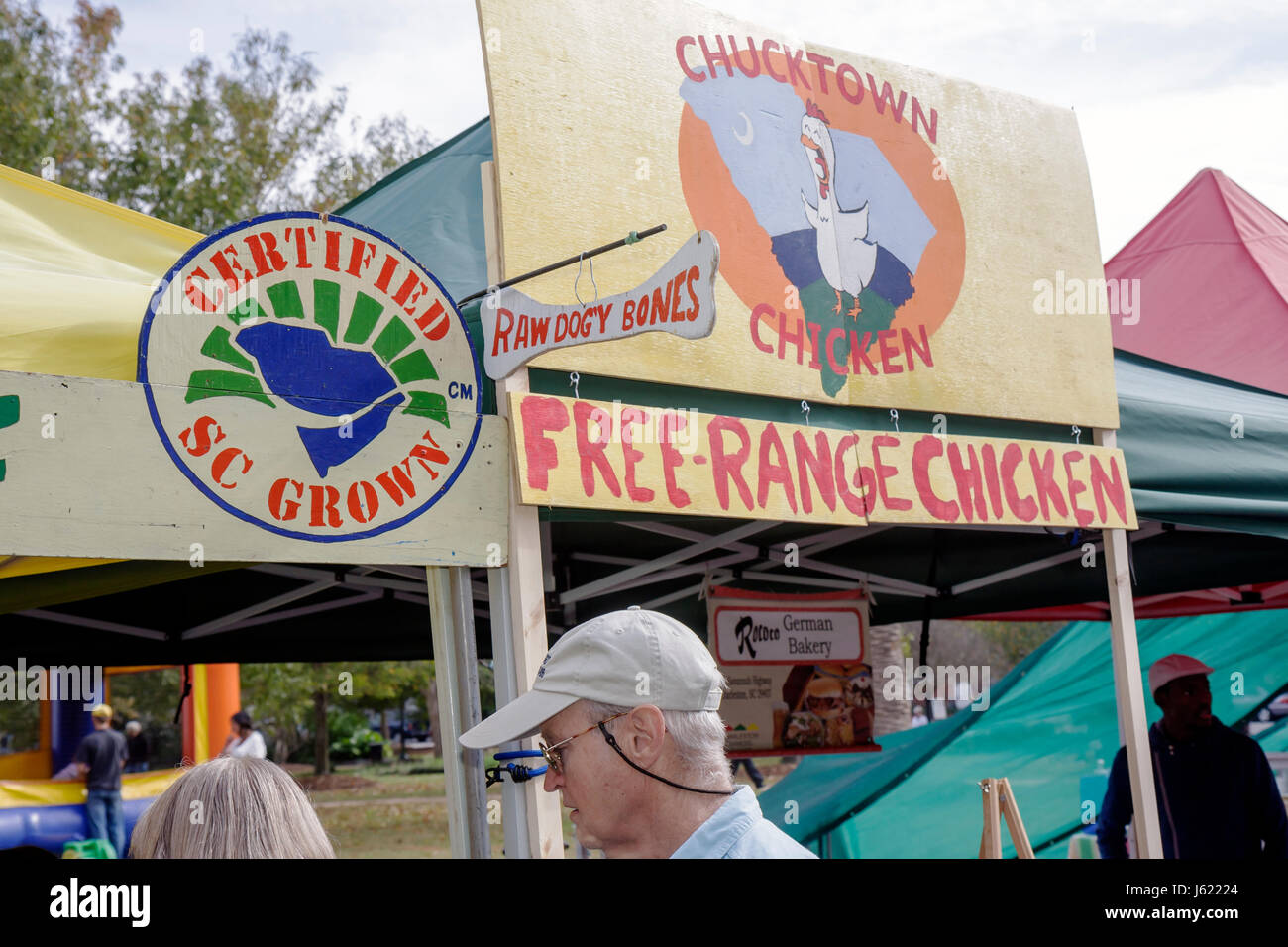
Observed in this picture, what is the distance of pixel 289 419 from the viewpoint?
3.26 meters

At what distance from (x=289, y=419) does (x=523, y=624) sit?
2.86 feet

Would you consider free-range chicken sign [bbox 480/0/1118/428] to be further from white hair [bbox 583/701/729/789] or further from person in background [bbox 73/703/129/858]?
person in background [bbox 73/703/129/858]

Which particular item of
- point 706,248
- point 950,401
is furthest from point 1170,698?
point 706,248

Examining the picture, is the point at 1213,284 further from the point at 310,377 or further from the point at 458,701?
the point at 310,377

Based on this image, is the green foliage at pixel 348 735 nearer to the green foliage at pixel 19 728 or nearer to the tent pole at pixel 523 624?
the green foliage at pixel 19 728

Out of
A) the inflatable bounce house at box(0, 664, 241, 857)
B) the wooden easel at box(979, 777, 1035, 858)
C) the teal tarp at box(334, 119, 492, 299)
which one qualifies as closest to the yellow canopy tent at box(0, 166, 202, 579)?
the teal tarp at box(334, 119, 492, 299)

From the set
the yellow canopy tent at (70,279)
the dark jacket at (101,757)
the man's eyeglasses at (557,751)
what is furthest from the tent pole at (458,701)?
the dark jacket at (101,757)

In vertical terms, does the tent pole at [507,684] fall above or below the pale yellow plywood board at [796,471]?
below

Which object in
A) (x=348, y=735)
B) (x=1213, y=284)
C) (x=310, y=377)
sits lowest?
(x=348, y=735)

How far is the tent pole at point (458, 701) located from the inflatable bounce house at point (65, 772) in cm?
743

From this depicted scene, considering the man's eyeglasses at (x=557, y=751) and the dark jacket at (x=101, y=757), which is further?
the dark jacket at (x=101, y=757)

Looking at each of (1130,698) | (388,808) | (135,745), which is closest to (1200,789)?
(1130,698)

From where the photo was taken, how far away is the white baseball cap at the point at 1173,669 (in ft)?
17.8

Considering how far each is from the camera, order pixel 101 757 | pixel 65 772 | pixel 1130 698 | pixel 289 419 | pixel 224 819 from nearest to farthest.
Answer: pixel 224 819 → pixel 289 419 → pixel 1130 698 → pixel 101 757 → pixel 65 772
